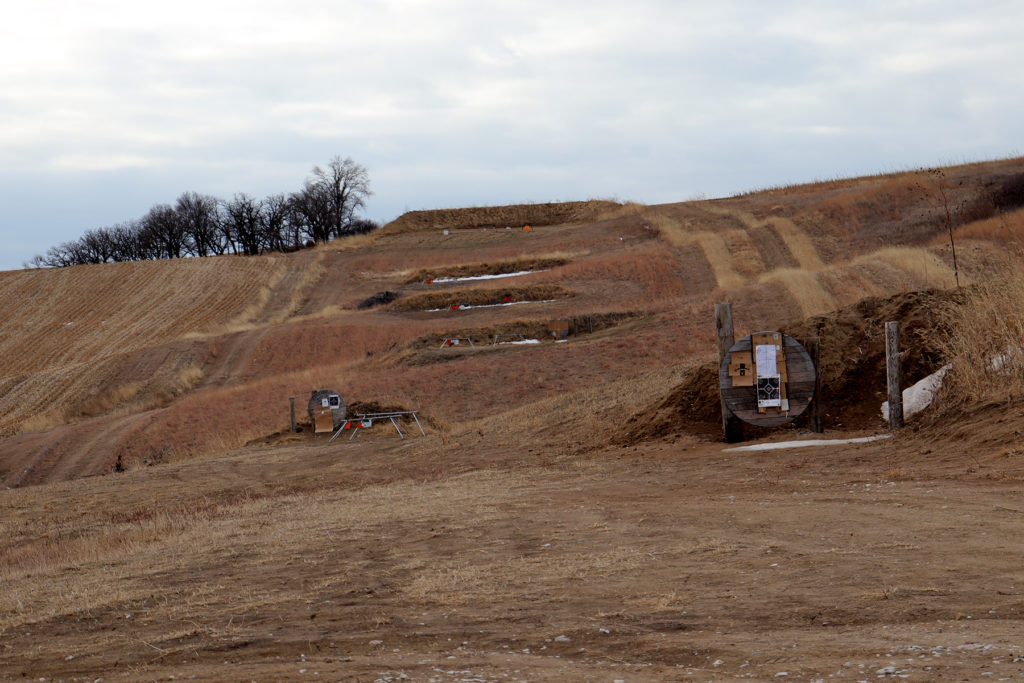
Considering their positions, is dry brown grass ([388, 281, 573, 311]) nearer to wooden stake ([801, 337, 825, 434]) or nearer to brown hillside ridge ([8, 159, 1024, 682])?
brown hillside ridge ([8, 159, 1024, 682])

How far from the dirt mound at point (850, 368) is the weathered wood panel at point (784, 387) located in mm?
328

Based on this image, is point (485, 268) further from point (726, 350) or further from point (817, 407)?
point (817, 407)

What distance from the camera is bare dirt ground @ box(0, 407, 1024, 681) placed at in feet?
19.6

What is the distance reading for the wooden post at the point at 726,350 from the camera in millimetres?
15938

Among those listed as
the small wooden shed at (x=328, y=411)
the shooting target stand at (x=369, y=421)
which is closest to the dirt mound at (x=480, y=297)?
the shooting target stand at (x=369, y=421)

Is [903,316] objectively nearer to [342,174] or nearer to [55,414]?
[55,414]

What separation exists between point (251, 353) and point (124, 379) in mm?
5632

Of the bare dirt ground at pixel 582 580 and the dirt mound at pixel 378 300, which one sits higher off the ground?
the dirt mound at pixel 378 300

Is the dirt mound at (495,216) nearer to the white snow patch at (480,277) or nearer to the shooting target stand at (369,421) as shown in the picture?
the white snow patch at (480,277)

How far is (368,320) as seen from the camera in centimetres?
4928

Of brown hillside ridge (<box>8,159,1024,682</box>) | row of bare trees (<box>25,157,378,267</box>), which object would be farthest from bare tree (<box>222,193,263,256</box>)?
brown hillside ridge (<box>8,159,1024,682</box>)

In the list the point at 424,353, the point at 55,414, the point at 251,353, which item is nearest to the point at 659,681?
the point at 424,353

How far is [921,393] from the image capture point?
14.7 metres

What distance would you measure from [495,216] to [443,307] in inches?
1353
